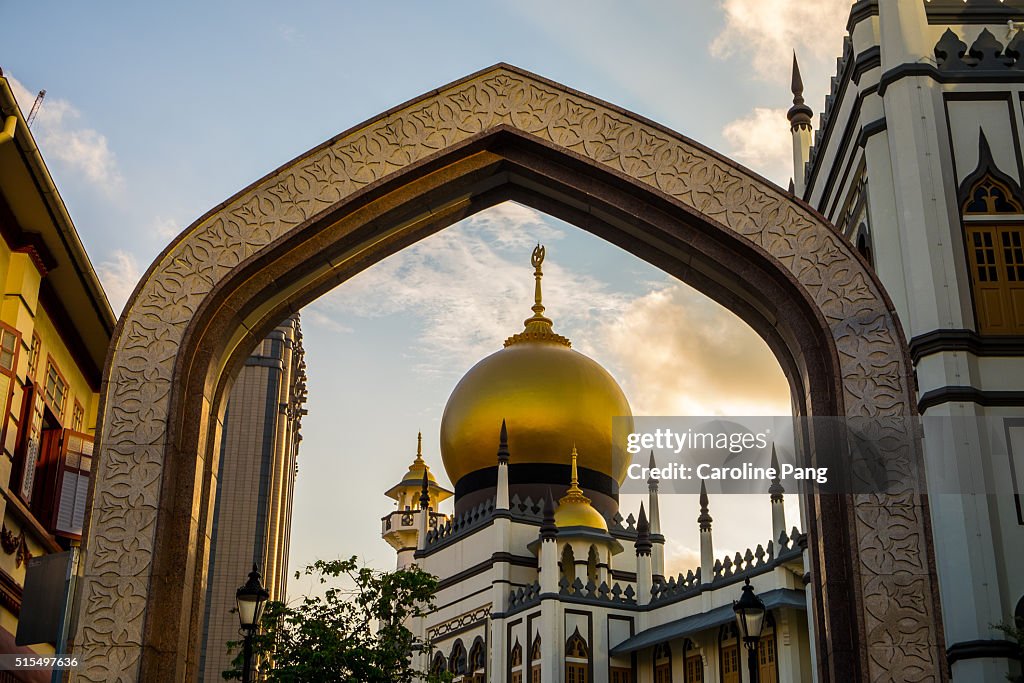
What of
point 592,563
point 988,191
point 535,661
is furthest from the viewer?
point 592,563

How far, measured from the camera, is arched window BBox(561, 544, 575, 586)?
30.1 metres

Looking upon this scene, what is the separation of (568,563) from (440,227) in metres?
21.1

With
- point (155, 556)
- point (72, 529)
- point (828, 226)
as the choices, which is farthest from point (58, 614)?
point (828, 226)

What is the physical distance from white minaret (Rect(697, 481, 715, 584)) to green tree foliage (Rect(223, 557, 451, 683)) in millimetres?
10750

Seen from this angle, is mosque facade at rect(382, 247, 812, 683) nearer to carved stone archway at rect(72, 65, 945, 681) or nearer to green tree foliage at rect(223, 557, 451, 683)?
green tree foliage at rect(223, 557, 451, 683)

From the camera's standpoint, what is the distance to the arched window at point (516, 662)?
28734 mm

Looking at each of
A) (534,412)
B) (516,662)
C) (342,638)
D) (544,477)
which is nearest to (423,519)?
(544,477)

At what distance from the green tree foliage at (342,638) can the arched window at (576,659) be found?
11421 millimetres

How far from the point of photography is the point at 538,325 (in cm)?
3559

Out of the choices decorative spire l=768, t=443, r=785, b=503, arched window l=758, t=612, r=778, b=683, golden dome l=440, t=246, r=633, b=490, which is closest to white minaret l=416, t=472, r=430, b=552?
golden dome l=440, t=246, r=633, b=490

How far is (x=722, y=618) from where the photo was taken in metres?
24.4

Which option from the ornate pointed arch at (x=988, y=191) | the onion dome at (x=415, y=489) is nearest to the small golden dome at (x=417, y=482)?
the onion dome at (x=415, y=489)

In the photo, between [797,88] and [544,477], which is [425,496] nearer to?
[544,477]

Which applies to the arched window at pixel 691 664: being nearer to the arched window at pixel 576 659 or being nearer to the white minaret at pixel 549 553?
the arched window at pixel 576 659
